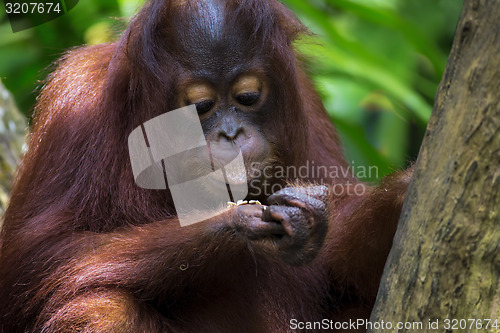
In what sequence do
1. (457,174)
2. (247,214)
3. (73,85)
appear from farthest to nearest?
(73,85) → (247,214) → (457,174)

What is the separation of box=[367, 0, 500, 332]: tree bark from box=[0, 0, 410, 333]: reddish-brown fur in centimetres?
55

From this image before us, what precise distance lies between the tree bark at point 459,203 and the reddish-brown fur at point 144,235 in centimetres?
55

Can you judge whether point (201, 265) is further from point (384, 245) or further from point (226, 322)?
point (384, 245)

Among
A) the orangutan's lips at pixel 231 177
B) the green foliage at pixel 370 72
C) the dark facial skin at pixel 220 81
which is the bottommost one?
the green foliage at pixel 370 72

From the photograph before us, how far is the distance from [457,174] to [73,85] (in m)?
1.83

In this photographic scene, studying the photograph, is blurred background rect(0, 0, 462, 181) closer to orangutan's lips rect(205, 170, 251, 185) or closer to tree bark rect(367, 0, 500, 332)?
orangutan's lips rect(205, 170, 251, 185)

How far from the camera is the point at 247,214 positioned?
2.15 meters

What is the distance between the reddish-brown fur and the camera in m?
Answer: 2.30

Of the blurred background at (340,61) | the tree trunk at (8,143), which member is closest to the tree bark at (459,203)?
the blurred background at (340,61)

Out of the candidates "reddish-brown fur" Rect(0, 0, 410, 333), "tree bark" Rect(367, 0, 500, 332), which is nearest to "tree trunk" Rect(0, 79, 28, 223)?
"reddish-brown fur" Rect(0, 0, 410, 333)

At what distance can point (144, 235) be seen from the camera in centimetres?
241

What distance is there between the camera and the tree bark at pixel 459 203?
153 cm

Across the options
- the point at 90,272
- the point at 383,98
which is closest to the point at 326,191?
the point at 90,272

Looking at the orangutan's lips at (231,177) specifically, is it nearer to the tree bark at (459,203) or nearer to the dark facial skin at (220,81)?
the dark facial skin at (220,81)
